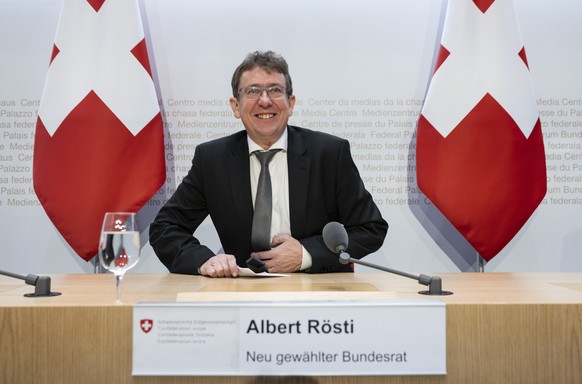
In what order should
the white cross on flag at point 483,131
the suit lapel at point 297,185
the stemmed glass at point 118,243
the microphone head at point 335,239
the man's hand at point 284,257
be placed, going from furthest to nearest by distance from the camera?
the white cross on flag at point 483,131
the suit lapel at point 297,185
the man's hand at point 284,257
the microphone head at point 335,239
the stemmed glass at point 118,243

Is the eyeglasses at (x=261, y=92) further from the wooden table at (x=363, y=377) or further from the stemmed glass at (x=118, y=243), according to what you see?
the wooden table at (x=363, y=377)

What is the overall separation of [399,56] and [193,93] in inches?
52.2

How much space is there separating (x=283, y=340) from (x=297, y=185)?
1402mm

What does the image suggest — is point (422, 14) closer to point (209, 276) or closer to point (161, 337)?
point (209, 276)

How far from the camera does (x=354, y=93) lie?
12.0ft

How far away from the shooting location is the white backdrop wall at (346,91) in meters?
3.62

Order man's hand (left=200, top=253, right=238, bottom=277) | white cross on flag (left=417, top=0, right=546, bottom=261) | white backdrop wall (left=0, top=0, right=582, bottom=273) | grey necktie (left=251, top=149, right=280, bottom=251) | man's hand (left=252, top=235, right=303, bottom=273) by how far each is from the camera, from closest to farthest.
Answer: man's hand (left=200, top=253, right=238, bottom=277), man's hand (left=252, top=235, right=303, bottom=273), grey necktie (left=251, top=149, right=280, bottom=251), white cross on flag (left=417, top=0, right=546, bottom=261), white backdrop wall (left=0, top=0, right=582, bottom=273)

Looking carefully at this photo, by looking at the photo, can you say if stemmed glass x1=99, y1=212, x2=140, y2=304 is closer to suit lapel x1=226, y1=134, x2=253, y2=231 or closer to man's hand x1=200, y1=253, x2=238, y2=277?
man's hand x1=200, y1=253, x2=238, y2=277

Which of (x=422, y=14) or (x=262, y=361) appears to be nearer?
(x=262, y=361)

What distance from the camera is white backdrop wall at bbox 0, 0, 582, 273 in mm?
3621

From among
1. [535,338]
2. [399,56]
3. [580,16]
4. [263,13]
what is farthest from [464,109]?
[535,338]

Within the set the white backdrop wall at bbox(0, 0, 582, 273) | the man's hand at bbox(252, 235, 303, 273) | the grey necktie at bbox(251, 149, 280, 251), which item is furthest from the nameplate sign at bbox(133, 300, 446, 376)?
the white backdrop wall at bbox(0, 0, 582, 273)

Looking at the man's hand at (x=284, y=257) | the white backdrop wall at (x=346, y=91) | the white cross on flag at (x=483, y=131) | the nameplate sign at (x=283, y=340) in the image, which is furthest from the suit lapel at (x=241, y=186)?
the nameplate sign at (x=283, y=340)

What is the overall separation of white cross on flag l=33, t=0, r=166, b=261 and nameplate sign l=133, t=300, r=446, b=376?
2.15m
